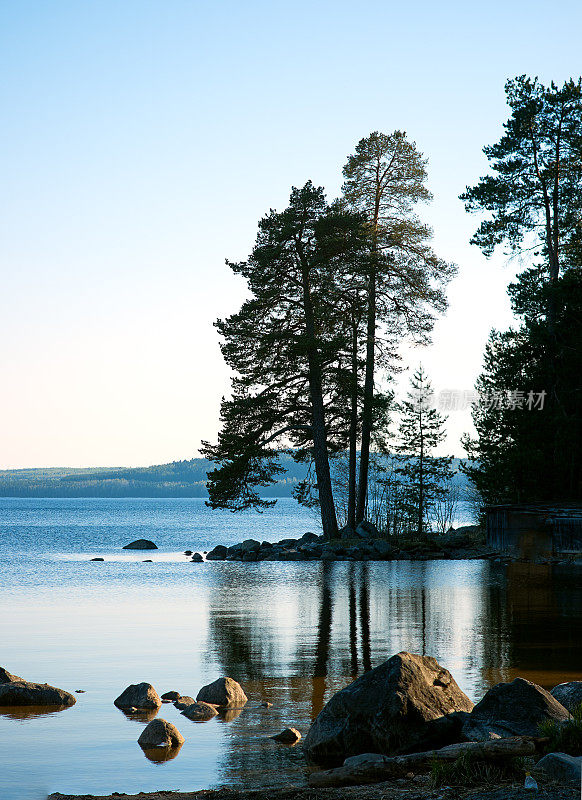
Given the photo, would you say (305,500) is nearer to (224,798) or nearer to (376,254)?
(376,254)

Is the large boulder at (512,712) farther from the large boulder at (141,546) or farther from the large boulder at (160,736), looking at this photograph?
the large boulder at (141,546)

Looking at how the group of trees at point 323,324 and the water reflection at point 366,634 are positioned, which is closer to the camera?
the water reflection at point 366,634

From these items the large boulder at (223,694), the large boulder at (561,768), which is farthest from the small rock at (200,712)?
the large boulder at (561,768)

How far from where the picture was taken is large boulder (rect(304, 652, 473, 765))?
29.8 feet

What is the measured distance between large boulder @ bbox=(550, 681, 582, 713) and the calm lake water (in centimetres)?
183

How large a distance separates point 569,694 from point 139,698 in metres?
5.44

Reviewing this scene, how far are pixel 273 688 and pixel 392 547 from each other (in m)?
28.0

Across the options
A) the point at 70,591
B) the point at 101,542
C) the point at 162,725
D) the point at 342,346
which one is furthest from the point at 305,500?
the point at 162,725

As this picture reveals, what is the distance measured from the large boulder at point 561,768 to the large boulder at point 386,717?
198cm

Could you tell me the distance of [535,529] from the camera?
3322cm

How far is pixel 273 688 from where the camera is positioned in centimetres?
1277

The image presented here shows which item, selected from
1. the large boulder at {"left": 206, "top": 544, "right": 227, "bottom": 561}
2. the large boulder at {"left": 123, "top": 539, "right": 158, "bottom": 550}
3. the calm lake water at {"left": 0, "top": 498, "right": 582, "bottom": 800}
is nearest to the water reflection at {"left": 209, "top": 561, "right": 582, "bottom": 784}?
the calm lake water at {"left": 0, "top": 498, "right": 582, "bottom": 800}

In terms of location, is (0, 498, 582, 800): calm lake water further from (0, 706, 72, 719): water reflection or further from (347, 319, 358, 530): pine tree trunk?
(347, 319, 358, 530): pine tree trunk

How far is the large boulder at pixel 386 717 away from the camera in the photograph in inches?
358
